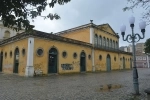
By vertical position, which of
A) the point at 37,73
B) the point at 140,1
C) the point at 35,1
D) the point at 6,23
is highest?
the point at 140,1

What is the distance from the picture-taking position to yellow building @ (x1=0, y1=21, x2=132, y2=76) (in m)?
17.9

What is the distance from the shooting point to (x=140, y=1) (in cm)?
737

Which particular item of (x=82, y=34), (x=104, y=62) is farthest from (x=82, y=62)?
(x=104, y=62)

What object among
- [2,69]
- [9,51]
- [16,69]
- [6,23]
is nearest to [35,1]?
[6,23]

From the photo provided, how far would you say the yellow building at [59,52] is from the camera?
17.9m

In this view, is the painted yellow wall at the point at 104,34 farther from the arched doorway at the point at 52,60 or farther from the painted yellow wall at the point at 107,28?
the arched doorway at the point at 52,60

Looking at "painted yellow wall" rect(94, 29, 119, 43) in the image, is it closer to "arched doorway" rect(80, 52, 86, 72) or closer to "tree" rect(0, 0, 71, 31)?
"arched doorway" rect(80, 52, 86, 72)

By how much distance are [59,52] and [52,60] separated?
4.61ft

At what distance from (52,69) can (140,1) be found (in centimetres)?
1433

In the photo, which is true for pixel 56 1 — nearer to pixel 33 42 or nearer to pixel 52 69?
pixel 33 42

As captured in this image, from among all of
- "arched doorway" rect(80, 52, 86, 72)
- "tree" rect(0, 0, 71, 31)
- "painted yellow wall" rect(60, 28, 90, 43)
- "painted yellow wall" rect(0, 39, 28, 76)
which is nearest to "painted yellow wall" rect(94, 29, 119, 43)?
"painted yellow wall" rect(60, 28, 90, 43)

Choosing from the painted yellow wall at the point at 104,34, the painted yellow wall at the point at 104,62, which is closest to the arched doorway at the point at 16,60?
the painted yellow wall at the point at 104,62

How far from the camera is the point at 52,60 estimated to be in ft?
65.2

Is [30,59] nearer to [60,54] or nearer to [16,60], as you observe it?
[16,60]
